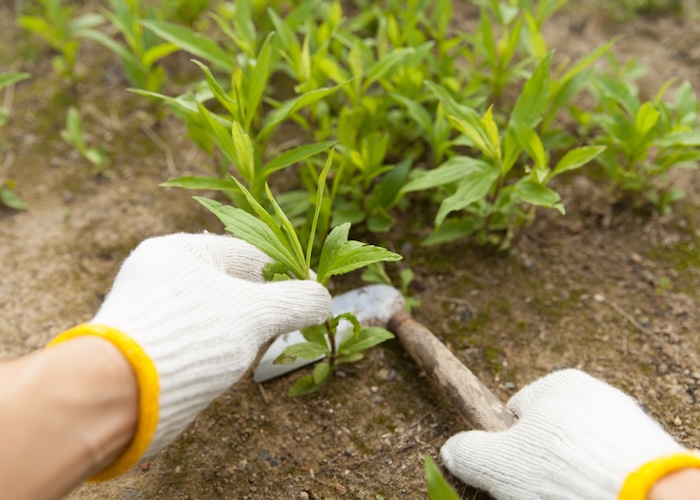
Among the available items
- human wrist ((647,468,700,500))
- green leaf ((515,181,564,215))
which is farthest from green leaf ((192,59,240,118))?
human wrist ((647,468,700,500))

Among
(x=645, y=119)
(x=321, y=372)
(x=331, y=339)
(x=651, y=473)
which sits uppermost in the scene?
(x=645, y=119)

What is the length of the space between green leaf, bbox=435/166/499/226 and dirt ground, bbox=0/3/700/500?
1.35 feet

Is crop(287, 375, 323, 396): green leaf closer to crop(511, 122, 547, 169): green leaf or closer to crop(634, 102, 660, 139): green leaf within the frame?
crop(511, 122, 547, 169): green leaf

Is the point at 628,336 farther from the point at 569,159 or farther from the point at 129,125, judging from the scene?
the point at 129,125

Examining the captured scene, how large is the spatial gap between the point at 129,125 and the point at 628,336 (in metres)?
2.43

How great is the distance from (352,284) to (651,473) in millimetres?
1267

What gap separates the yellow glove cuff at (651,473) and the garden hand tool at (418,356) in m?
0.47

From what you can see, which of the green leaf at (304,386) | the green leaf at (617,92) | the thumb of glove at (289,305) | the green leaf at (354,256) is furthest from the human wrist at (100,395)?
the green leaf at (617,92)

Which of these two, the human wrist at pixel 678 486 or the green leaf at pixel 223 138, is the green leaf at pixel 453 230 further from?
the human wrist at pixel 678 486

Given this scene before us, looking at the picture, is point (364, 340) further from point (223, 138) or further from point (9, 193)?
point (9, 193)

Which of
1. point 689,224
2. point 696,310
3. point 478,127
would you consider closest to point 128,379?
point 478,127

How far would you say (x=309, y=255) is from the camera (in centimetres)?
163

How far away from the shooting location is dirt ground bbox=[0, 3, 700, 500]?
69.5 inches

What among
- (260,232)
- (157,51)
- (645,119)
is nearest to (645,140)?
(645,119)
